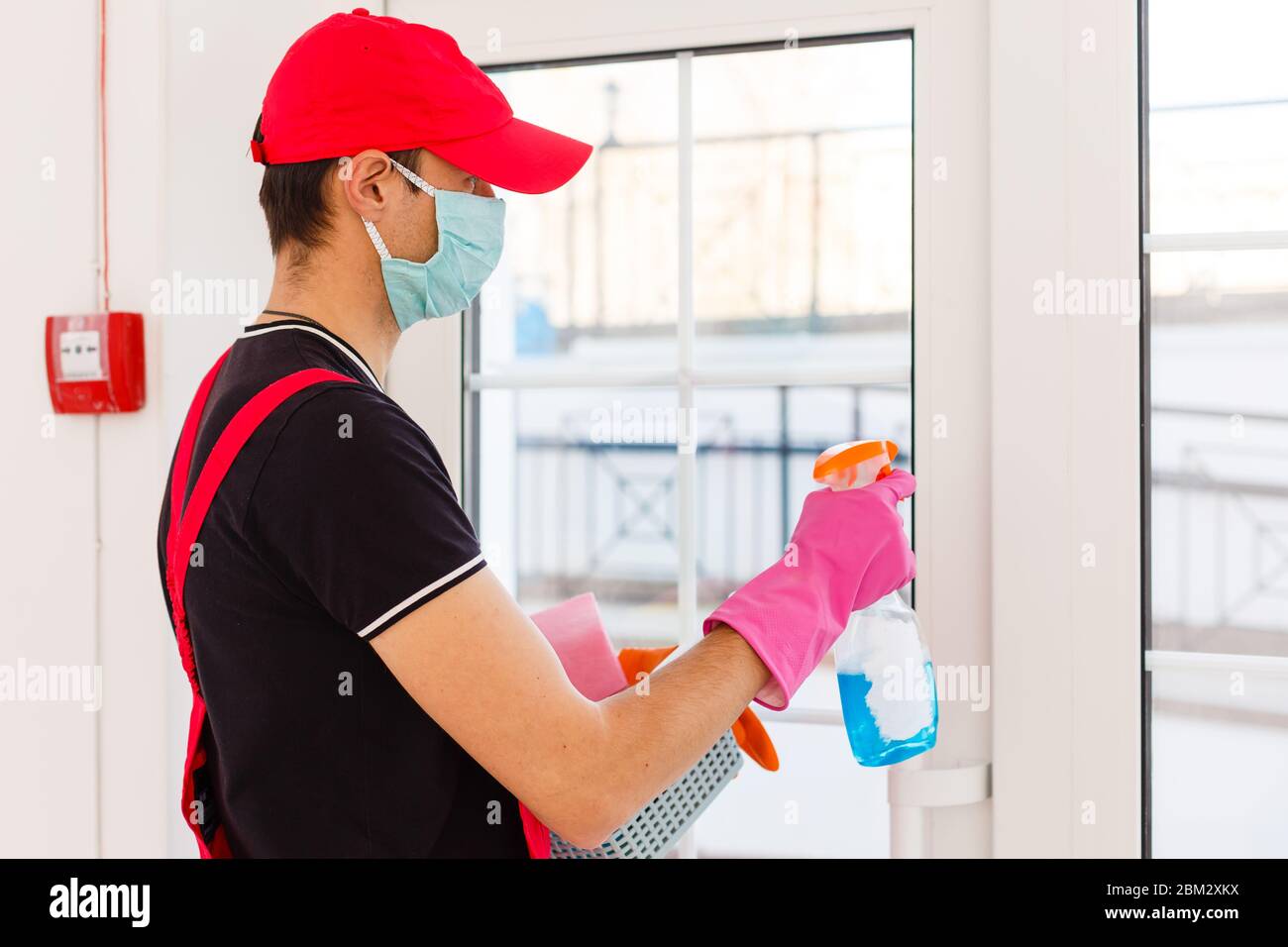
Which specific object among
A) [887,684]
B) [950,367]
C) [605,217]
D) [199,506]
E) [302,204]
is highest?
[605,217]

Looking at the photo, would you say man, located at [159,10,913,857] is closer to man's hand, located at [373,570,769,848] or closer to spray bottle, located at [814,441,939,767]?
man's hand, located at [373,570,769,848]

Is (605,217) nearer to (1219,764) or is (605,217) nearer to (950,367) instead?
(950,367)

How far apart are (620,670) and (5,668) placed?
3.07ft

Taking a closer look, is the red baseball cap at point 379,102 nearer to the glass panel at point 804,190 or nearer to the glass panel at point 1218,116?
the glass panel at point 804,190

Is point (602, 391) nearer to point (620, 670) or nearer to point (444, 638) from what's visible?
point (620, 670)

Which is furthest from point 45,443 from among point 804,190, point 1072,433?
point 1072,433


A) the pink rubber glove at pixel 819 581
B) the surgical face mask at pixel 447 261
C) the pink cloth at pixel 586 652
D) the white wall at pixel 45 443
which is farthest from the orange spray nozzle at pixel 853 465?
the white wall at pixel 45 443

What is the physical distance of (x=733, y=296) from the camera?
137cm

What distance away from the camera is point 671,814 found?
98 centimetres

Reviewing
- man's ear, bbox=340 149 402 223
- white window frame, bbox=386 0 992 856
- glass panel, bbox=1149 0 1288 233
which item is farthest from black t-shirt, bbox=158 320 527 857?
glass panel, bbox=1149 0 1288 233

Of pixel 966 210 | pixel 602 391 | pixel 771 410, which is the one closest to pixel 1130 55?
pixel 966 210

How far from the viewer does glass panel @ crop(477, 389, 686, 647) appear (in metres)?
1.34

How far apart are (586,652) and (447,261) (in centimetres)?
41

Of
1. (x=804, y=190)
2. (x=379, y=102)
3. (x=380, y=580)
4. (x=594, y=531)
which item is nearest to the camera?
(x=380, y=580)
